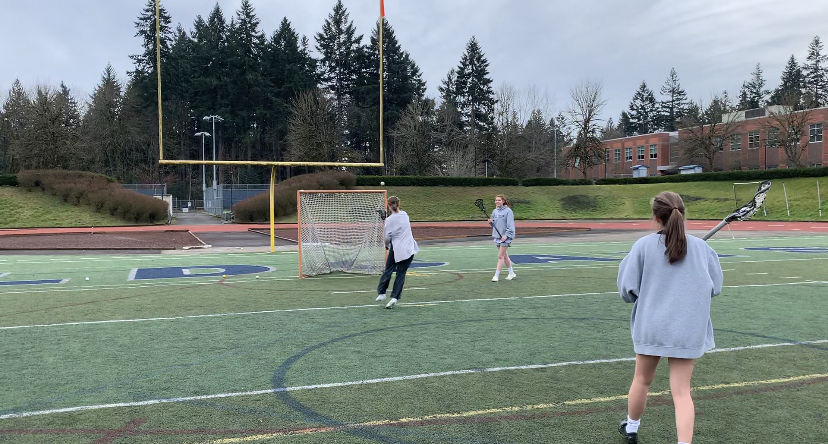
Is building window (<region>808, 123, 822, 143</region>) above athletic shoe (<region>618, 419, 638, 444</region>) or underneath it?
above

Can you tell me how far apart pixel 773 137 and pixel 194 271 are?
226 feet

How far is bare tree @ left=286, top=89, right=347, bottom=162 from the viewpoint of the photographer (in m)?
19.9

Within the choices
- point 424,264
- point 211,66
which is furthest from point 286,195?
point 424,264

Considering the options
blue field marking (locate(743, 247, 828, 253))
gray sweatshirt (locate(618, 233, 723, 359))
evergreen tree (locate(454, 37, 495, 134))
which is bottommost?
blue field marking (locate(743, 247, 828, 253))

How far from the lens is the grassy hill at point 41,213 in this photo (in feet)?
125

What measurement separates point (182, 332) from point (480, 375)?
423 centimetres

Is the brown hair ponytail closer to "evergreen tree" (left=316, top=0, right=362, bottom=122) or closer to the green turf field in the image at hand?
the green turf field

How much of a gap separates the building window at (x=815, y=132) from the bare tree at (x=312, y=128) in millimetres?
60470

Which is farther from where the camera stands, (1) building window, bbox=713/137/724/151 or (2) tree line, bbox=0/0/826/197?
(1) building window, bbox=713/137/724/151

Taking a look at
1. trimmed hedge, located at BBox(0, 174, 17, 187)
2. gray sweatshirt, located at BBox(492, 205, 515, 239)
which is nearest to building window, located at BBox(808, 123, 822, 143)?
gray sweatshirt, located at BBox(492, 205, 515, 239)

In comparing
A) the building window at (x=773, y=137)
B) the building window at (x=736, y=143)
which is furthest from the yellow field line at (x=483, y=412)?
the building window at (x=736, y=143)

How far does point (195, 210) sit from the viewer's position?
6500 cm

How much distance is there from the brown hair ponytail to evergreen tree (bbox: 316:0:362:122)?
14985mm

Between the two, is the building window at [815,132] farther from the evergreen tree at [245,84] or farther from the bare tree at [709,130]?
the evergreen tree at [245,84]
